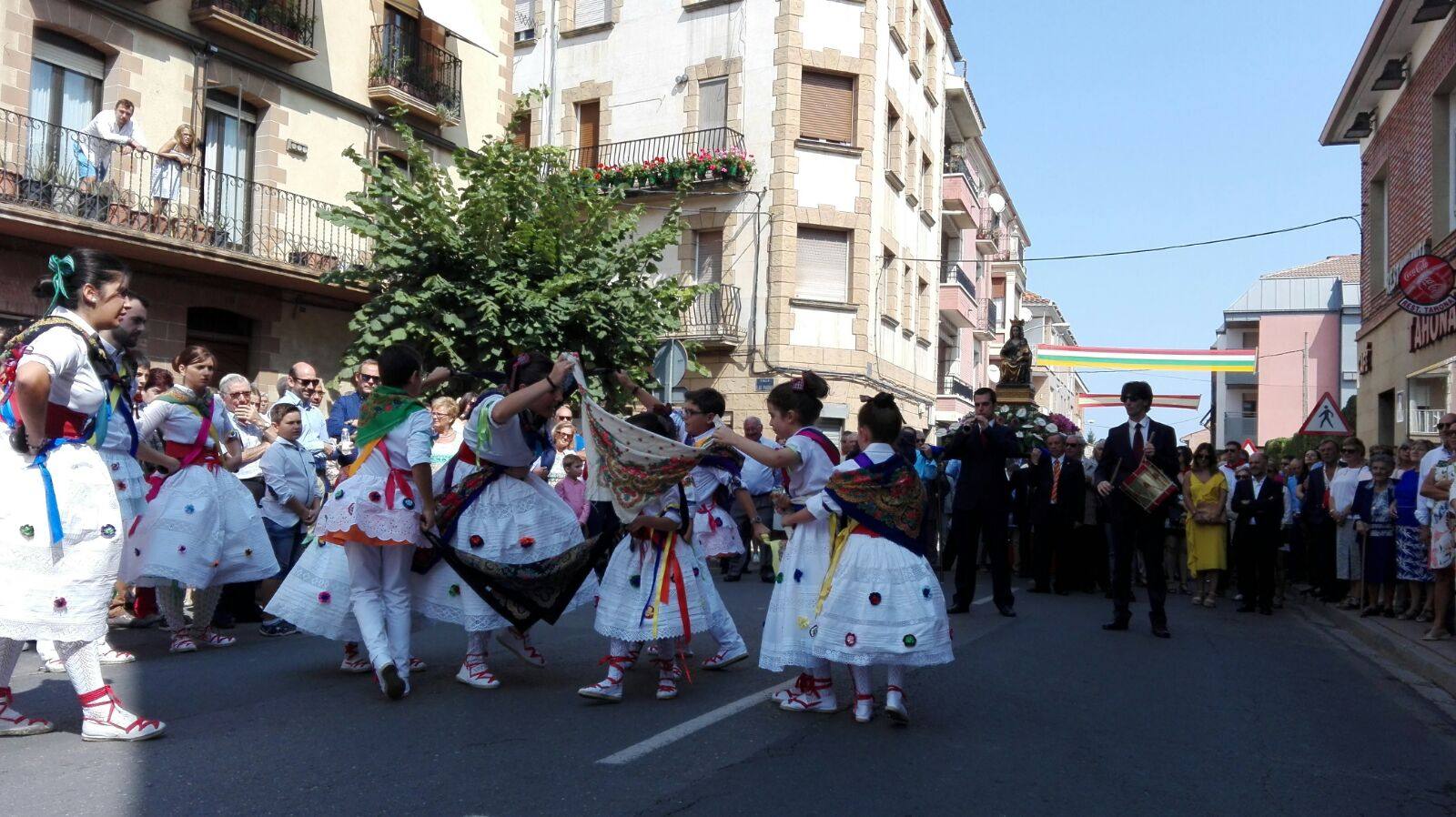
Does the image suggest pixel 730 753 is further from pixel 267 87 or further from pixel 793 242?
pixel 793 242

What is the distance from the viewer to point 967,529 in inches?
474

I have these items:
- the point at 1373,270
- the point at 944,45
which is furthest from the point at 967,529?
the point at 944,45

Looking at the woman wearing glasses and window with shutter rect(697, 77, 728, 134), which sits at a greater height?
window with shutter rect(697, 77, 728, 134)

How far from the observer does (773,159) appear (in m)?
28.1

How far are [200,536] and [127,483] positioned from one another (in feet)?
2.82

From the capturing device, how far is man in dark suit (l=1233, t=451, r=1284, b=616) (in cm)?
1426

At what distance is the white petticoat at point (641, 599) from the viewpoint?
6.61m

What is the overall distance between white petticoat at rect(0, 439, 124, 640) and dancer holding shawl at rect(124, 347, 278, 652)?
8.02 ft

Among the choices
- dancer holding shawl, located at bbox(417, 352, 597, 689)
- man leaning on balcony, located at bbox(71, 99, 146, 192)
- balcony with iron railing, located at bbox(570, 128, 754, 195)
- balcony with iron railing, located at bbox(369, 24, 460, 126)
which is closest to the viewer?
dancer holding shawl, located at bbox(417, 352, 597, 689)

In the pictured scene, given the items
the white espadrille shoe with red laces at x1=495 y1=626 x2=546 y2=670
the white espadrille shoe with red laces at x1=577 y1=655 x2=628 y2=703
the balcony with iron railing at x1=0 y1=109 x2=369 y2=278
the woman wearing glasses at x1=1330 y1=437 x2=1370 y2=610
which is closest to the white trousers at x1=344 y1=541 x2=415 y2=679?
the white espadrille shoe with red laces at x1=495 y1=626 x2=546 y2=670

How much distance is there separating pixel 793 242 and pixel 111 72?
14784mm

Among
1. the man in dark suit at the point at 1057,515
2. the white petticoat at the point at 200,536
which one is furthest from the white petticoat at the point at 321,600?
the man in dark suit at the point at 1057,515

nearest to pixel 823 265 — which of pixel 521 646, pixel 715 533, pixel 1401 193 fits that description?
pixel 1401 193

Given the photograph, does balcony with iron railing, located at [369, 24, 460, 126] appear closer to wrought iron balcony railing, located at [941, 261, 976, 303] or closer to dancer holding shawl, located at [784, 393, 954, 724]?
dancer holding shawl, located at [784, 393, 954, 724]
